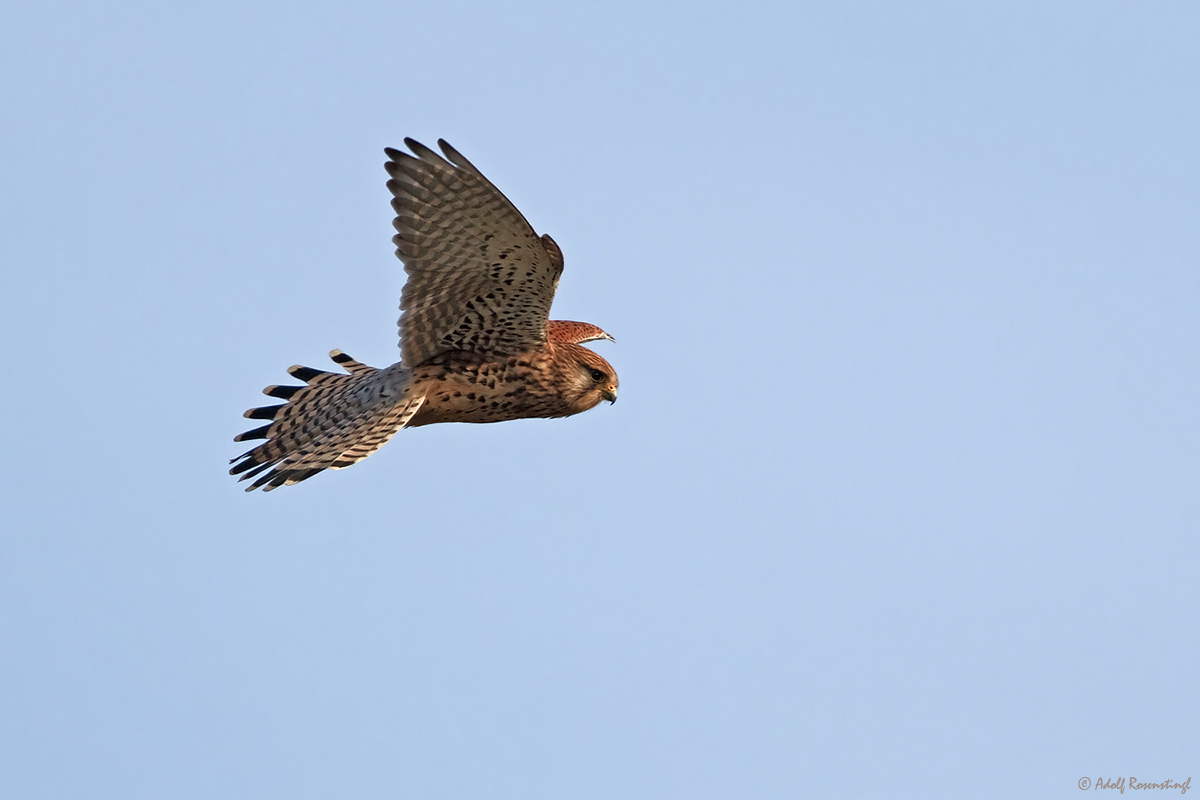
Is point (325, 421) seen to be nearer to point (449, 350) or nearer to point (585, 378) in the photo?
point (449, 350)

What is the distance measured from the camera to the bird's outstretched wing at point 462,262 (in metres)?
7.48

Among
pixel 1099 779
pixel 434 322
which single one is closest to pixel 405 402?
pixel 434 322

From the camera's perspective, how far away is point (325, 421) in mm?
8438

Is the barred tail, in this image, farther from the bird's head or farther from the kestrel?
the bird's head

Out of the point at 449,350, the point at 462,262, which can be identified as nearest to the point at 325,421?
the point at 449,350

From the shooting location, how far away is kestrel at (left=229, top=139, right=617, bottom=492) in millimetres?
7594

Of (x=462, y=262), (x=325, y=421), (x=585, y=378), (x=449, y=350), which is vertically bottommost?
(x=325, y=421)

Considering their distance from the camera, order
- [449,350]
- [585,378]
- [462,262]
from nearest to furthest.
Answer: [462,262] → [449,350] → [585,378]

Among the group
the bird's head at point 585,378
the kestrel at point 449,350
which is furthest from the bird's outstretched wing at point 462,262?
the bird's head at point 585,378

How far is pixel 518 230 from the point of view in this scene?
7.69 m

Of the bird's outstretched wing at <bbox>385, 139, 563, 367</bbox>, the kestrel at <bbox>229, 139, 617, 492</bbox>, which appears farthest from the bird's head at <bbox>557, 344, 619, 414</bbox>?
the bird's outstretched wing at <bbox>385, 139, 563, 367</bbox>

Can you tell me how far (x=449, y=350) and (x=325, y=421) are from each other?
0.87 m

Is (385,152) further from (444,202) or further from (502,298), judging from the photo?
(502,298)

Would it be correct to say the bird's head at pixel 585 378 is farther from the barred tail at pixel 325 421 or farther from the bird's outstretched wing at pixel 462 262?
the barred tail at pixel 325 421
